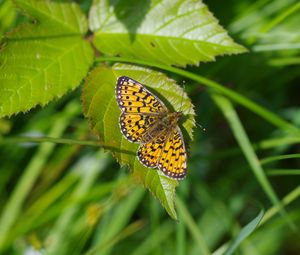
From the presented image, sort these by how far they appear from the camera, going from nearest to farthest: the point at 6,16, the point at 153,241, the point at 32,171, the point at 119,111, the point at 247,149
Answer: the point at 119,111
the point at 247,149
the point at 6,16
the point at 153,241
the point at 32,171

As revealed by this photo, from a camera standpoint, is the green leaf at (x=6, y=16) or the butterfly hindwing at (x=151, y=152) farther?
the green leaf at (x=6, y=16)

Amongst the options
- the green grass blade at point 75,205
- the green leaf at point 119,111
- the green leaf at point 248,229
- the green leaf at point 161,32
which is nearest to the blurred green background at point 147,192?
the green grass blade at point 75,205

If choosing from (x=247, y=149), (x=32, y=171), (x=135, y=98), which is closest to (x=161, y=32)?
(x=135, y=98)

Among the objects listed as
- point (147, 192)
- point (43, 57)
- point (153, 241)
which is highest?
point (43, 57)

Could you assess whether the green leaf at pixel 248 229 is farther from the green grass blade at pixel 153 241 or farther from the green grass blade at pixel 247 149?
the green grass blade at pixel 153 241

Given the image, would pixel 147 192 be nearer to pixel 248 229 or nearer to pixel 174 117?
pixel 174 117

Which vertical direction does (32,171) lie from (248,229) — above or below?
above

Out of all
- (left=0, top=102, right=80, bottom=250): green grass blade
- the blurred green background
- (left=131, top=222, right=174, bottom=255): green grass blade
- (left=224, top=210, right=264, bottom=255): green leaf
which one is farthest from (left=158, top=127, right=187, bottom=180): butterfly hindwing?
(left=0, top=102, right=80, bottom=250): green grass blade
